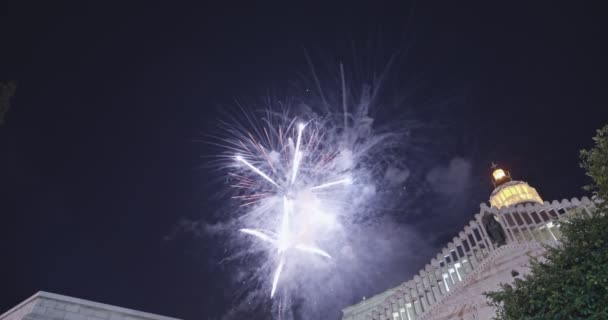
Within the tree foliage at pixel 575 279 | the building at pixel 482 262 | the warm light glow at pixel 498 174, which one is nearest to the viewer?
the tree foliage at pixel 575 279

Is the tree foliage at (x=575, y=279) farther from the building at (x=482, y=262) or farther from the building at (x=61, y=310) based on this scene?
the building at (x=61, y=310)

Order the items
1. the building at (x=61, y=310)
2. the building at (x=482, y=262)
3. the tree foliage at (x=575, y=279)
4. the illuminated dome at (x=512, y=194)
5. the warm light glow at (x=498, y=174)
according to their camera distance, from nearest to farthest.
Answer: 1. the tree foliage at (x=575, y=279)
2. the building at (x=482, y=262)
3. the building at (x=61, y=310)
4. the illuminated dome at (x=512, y=194)
5. the warm light glow at (x=498, y=174)

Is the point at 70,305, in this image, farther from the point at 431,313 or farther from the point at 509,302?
the point at 509,302

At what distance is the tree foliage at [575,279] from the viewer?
8.69m

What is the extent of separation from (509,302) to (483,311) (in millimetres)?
4642

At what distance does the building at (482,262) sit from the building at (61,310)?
522 inches

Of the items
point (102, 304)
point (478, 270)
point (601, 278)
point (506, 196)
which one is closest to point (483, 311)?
point (478, 270)

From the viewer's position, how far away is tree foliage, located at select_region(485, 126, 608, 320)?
8688 millimetres

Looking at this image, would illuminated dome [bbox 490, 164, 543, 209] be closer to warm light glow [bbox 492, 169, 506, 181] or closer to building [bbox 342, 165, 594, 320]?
warm light glow [bbox 492, 169, 506, 181]

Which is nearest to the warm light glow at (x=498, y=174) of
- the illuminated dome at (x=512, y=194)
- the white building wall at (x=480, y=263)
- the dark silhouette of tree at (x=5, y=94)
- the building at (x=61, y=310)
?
the illuminated dome at (x=512, y=194)

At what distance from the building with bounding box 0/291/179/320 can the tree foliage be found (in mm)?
17284

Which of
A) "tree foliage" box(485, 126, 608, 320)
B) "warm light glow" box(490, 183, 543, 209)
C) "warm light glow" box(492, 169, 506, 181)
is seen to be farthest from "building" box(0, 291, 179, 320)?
"warm light glow" box(492, 169, 506, 181)

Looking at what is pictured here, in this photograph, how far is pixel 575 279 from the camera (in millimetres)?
8945

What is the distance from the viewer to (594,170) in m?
10.2
